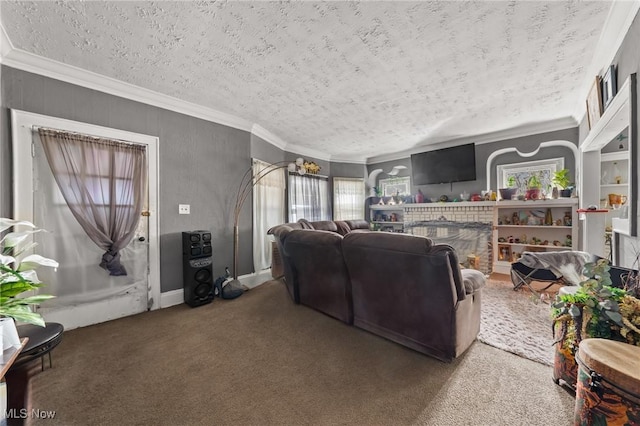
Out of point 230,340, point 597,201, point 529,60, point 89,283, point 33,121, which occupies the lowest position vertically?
point 230,340

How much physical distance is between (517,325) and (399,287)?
150 cm

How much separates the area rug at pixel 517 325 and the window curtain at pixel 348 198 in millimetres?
3686

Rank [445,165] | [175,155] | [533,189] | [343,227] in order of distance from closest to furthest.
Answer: [175,155]
[533,189]
[445,165]
[343,227]

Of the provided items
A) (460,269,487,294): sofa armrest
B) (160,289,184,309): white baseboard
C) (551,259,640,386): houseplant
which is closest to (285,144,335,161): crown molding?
(160,289,184,309): white baseboard

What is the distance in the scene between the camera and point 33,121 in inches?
89.0

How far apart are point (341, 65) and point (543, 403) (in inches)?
118

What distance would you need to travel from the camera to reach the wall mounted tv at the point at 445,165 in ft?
16.2

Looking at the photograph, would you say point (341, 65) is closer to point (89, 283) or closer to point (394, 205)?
point (89, 283)

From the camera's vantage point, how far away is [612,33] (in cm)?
193

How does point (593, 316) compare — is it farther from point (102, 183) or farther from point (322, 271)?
point (102, 183)

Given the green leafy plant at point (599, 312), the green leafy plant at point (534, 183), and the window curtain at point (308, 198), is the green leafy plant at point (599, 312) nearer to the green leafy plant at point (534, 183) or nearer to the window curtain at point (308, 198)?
the green leafy plant at point (534, 183)

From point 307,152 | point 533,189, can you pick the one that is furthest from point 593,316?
Result: point 307,152

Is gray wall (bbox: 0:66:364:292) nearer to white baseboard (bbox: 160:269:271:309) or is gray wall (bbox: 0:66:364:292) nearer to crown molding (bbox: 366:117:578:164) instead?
white baseboard (bbox: 160:269:271:309)

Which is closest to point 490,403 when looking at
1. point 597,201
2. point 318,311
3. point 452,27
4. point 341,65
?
point 318,311
